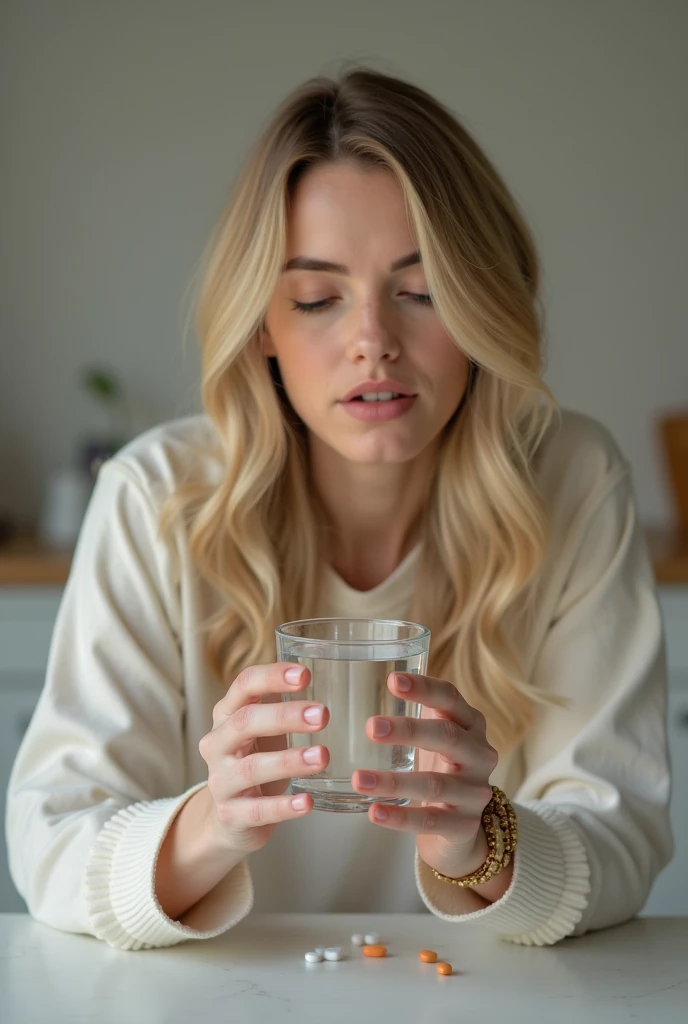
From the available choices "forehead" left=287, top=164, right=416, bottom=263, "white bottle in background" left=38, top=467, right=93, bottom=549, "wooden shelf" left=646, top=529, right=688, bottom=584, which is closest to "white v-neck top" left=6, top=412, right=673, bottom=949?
"forehead" left=287, top=164, right=416, bottom=263

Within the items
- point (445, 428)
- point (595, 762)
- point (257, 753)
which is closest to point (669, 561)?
point (445, 428)

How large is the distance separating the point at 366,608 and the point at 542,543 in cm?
23

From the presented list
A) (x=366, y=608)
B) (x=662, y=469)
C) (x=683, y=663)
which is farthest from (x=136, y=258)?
(x=366, y=608)

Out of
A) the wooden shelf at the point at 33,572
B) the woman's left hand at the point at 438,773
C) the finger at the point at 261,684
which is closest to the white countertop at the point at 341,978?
the woman's left hand at the point at 438,773

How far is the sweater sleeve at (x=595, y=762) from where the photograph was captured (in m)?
1.20

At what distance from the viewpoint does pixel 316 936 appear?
3.86 ft

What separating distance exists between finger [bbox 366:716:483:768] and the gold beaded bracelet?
127 millimetres

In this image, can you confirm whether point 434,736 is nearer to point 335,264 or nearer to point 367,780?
point 367,780

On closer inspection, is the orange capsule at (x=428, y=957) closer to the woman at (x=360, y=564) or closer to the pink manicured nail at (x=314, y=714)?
the woman at (x=360, y=564)

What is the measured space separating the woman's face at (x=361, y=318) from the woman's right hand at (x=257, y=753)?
0.38 meters

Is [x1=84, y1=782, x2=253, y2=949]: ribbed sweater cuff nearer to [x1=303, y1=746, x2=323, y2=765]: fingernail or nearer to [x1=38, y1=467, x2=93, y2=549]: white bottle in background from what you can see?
[x1=303, y1=746, x2=323, y2=765]: fingernail

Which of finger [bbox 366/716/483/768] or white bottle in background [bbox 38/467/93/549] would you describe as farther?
white bottle in background [bbox 38/467/93/549]

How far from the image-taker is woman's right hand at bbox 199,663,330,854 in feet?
3.20

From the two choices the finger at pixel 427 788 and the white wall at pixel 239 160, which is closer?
the finger at pixel 427 788
